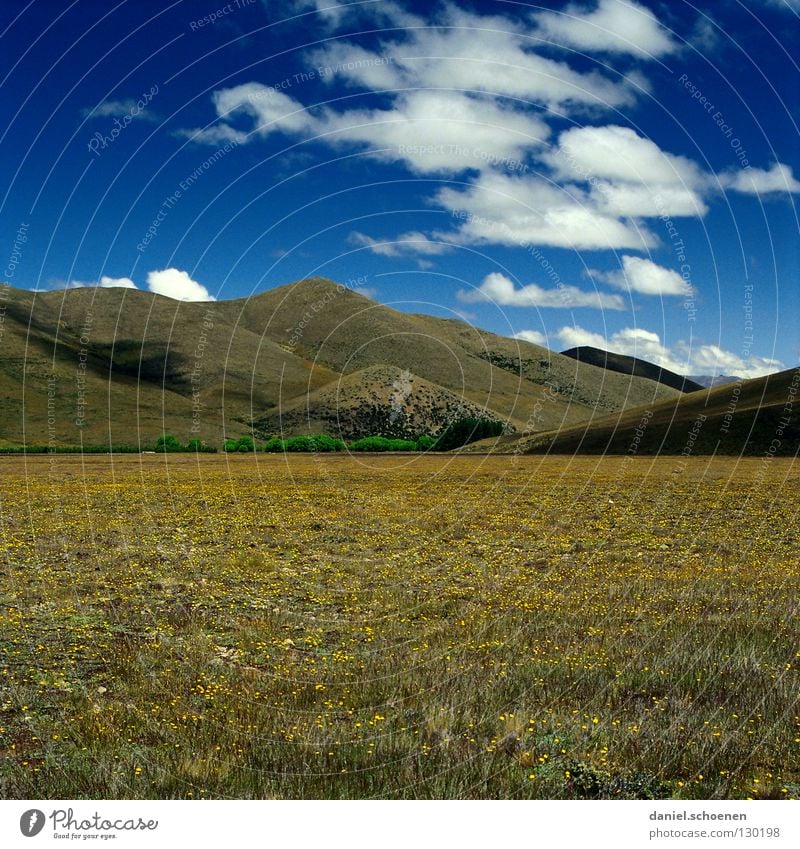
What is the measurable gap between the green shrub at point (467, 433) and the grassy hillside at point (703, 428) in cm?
1849

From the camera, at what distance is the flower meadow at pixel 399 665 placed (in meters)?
7.76

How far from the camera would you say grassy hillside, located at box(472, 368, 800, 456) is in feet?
371

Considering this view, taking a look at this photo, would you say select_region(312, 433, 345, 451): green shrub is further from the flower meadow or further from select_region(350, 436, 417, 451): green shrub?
the flower meadow

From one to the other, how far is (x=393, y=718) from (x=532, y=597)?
7893 mm

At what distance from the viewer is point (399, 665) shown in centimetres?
1130

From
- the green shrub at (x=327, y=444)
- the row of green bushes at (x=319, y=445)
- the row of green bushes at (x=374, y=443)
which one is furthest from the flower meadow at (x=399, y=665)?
the green shrub at (x=327, y=444)

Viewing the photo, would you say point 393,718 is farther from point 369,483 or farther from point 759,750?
point 369,483

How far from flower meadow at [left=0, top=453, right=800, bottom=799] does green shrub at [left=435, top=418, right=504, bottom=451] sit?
139740 millimetres

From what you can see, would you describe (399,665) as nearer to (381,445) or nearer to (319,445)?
(319,445)

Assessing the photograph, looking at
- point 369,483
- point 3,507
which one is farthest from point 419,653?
point 369,483

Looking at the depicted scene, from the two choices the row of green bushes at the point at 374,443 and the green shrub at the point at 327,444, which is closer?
the row of green bushes at the point at 374,443

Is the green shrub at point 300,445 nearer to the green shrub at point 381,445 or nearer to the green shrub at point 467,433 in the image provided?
the green shrub at point 381,445

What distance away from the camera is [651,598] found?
16250 millimetres

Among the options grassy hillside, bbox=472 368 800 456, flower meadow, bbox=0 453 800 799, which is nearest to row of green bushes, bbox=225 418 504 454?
grassy hillside, bbox=472 368 800 456
